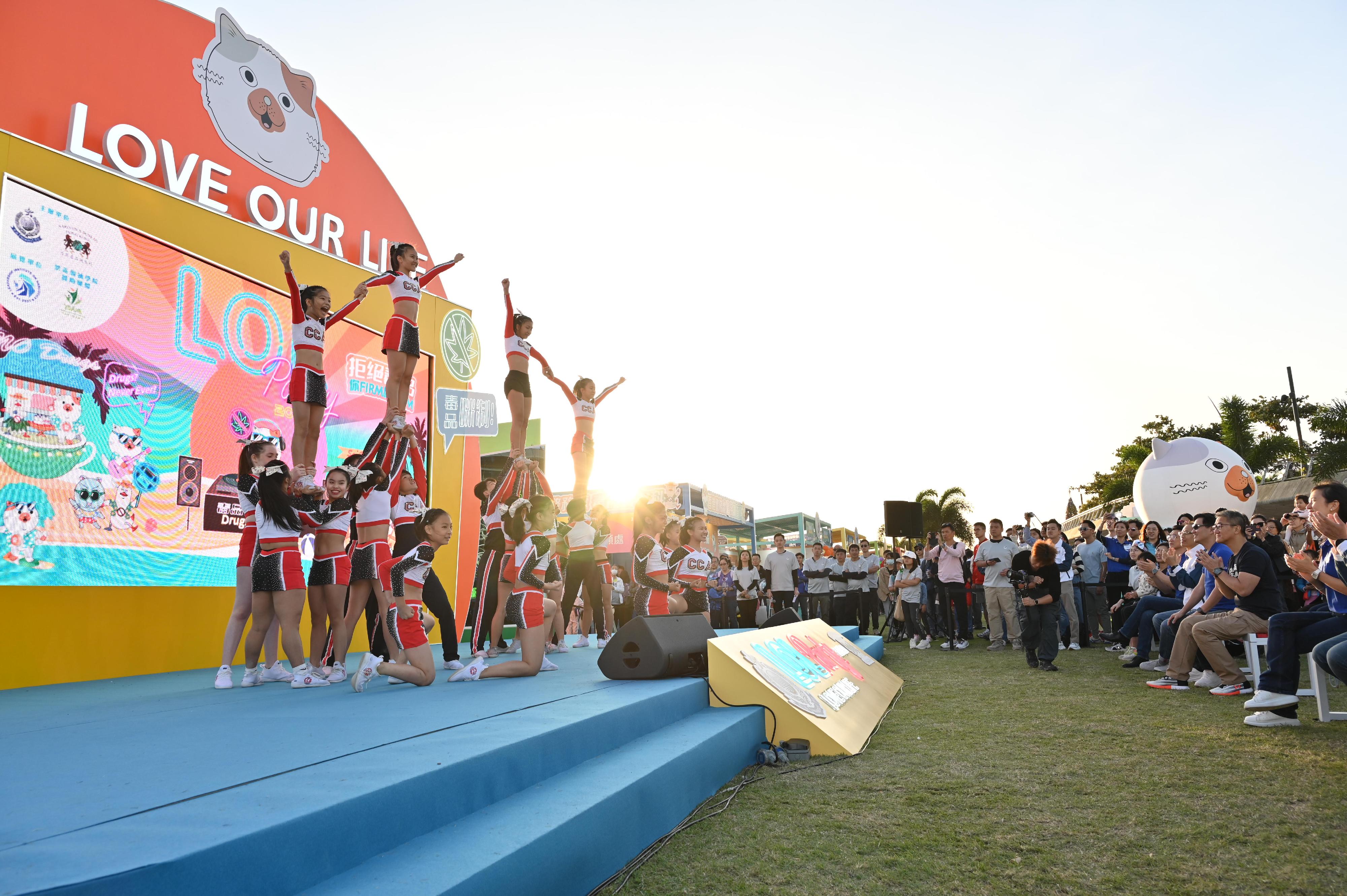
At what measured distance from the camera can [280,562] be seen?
191 inches

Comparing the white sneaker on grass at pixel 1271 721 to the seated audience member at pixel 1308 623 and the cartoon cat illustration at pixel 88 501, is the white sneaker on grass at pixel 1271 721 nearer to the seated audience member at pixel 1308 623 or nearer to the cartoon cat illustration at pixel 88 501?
the seated audience member at pixel 1308 623

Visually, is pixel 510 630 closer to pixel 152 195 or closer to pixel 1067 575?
pixel 152 195

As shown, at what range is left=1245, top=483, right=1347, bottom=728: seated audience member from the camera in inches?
178

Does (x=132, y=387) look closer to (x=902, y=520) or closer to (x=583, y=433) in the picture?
(x=583, y=433)

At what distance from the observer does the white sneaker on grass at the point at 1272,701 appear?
4.80 meters

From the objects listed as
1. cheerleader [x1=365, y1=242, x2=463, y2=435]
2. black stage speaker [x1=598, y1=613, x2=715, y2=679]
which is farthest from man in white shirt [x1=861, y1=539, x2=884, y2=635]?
cheerleader [x1=365, y1=242, x2=463, y2=435]

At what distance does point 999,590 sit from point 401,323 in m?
8.72

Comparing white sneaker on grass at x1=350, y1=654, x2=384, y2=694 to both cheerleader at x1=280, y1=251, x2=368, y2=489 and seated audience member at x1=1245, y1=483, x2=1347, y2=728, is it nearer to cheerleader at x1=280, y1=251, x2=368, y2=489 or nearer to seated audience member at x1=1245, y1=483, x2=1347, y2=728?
cheerleader at x1=280, y1=251, x2=368, y2=489

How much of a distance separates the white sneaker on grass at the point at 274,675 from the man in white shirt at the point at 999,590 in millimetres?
8935

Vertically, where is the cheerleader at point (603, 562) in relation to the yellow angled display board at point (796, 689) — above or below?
above

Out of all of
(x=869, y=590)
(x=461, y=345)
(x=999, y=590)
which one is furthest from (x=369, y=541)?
(x=869, y=590)

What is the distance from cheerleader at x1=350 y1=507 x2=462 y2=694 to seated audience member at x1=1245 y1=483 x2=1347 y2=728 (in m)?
5.41

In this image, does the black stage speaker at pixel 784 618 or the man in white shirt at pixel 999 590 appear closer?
the black stage speaker at pixel 784 618

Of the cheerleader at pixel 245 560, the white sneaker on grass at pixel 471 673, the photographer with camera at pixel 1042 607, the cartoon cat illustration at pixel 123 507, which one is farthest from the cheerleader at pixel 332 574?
the photographer with camera at pixel 1042 607
